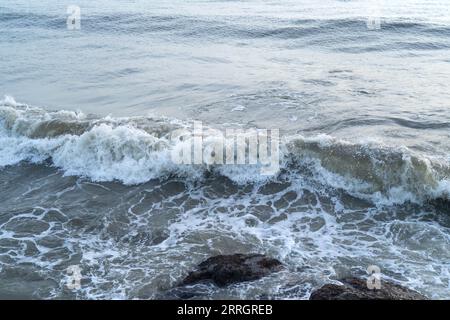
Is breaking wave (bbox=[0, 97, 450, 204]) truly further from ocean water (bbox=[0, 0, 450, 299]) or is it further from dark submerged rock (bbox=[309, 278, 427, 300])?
dark submerged rock (bbox=[309, 278, 427, 300])

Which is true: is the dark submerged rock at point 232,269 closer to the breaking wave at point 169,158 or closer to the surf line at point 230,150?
the breaking wave at point 169,158

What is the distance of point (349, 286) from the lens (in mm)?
5719

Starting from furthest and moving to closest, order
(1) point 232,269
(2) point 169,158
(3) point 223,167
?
(2) point 169,158 < (3) point 223,167 < (1) point 232,269

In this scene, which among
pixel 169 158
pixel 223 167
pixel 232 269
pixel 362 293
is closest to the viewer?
pixel 362 293

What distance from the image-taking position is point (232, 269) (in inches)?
246
